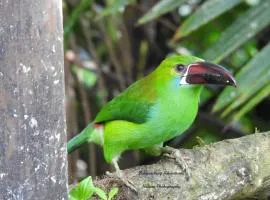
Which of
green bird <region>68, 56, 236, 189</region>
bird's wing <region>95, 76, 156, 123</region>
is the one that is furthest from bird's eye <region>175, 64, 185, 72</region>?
bird's wing <region>95, 76, 156, 123</region>

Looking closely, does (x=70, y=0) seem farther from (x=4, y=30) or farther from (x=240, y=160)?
(x=4, y=30)

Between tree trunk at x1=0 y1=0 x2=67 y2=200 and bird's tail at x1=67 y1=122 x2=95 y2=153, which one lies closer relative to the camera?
tree trunk at x1=0 y1=0 x2=67 y2=200

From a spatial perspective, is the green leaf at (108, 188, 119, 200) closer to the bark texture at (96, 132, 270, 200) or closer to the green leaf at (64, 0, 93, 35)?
the bark texture at (96, 132, 270, 200)

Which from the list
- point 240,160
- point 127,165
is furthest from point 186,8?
point 240,160

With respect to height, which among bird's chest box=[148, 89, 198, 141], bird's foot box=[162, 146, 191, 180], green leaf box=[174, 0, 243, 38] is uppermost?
green leaf box=[174, 0, 243, 38]

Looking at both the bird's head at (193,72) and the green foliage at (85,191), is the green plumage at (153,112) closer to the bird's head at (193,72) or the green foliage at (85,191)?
the bird's head at (193,72)

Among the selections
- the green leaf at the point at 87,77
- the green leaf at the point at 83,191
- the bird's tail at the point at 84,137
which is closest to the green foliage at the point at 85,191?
the green leaf at the point at 83,191
